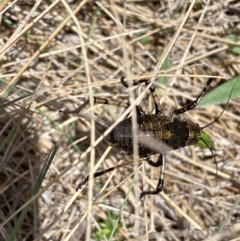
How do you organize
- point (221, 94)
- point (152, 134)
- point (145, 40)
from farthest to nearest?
point (145, 40) → point (221, 94) → point (152, 134)

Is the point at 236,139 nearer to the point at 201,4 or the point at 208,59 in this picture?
the point at 208,59

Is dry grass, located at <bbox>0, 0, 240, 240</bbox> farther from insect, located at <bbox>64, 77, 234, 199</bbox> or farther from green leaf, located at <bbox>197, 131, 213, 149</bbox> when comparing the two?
insect, located at <bbox>64, 77, 234, 199</bbox>

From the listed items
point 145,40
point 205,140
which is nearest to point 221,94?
point 205,140

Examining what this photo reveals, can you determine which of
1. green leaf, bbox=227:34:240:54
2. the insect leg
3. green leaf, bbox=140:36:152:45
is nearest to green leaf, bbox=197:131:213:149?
the insect leg

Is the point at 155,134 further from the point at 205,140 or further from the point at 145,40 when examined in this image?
the point at 145,40

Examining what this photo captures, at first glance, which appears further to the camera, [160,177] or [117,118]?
[117,118]

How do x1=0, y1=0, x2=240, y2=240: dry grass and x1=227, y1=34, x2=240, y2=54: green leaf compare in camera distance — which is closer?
x1=0, y1=0, x2=240, y2=240: dry grass

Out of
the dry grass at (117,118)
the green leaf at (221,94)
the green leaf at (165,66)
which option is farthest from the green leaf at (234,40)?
the green leaf at (165,66)

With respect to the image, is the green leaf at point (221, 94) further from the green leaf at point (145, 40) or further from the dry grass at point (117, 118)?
the green leaf at point (145, 40)
